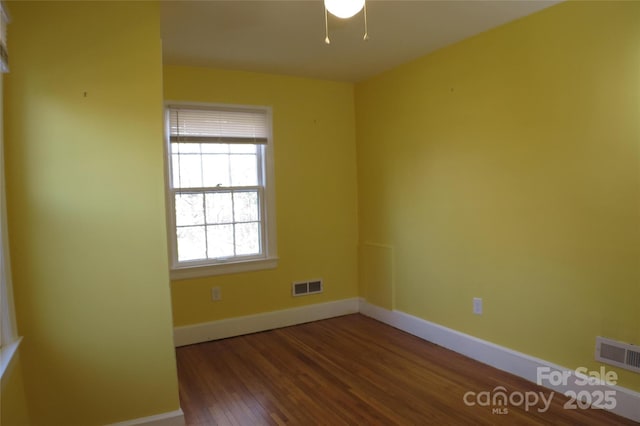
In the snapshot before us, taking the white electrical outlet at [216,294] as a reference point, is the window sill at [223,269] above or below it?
above

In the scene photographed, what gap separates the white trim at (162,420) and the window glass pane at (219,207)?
1.81 metres

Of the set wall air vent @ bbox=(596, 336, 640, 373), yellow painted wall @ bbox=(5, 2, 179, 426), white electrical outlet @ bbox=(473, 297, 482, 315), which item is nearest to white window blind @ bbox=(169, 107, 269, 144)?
yellow painted wall @ bbox=(5, 2, 179, 426)

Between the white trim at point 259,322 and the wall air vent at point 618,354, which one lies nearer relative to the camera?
the wall air vent at point 618,354

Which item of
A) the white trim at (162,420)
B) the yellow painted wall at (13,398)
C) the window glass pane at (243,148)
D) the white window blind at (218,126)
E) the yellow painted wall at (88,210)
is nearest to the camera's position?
the yellow painted wall at (13,398)

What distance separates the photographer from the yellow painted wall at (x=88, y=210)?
2.10m

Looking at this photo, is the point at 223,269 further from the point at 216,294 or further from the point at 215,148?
the point at 215,148

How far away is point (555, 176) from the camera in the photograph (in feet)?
8.71

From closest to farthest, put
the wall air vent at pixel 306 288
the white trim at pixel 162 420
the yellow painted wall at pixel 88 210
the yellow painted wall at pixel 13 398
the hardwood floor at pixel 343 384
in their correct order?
the yellow painted wall at pixel 13 398, the yellow painted wall at pixel 88 210, the white trim at pixel 162 420, the hardwood floor at pixel 343 384, the wall air vent at pixel 306 288

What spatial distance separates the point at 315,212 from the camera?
429cm

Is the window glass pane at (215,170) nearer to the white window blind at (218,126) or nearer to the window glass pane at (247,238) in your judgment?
the white window blind at (218,126)

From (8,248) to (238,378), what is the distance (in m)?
1.70

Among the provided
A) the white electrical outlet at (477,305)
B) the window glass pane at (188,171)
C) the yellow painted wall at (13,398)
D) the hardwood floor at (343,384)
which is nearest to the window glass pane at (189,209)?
the window glass pane at (188,171)

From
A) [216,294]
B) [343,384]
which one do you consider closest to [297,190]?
[216,294]

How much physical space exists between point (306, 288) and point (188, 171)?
1.64m
